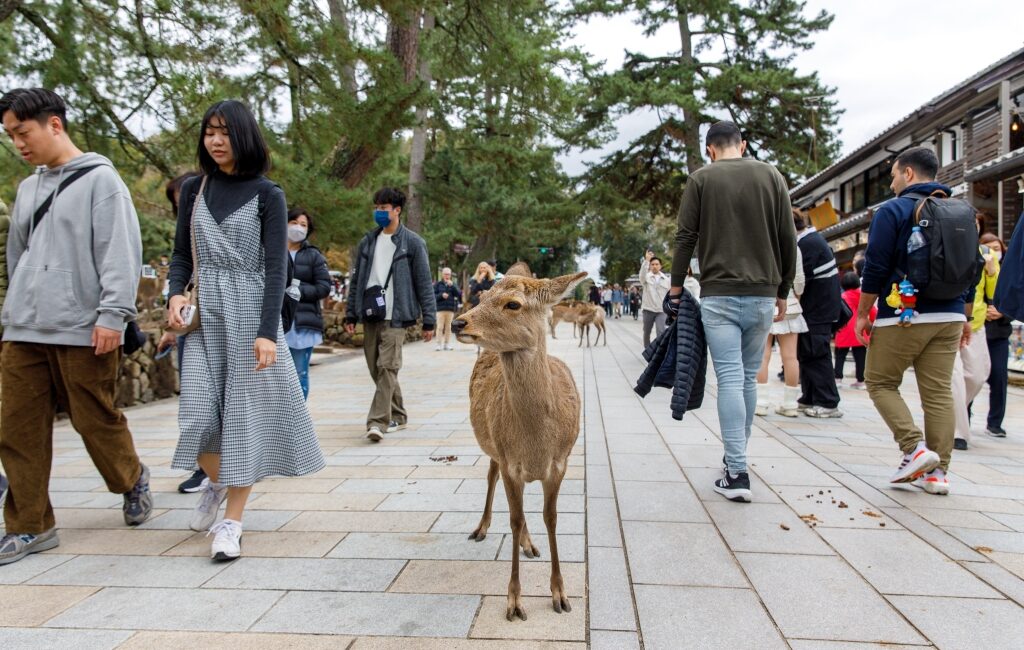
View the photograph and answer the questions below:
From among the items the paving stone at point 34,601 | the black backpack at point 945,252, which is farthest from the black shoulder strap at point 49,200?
the black backpack at point 945,252

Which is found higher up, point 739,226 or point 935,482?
point 739,226

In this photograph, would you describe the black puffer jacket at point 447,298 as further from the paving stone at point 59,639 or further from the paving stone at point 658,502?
the paving stone at point 59,639

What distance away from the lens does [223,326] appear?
2.95 metres

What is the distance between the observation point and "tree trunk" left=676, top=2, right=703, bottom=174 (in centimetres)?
1997

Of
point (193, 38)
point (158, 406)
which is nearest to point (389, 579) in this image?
point (158, 406)

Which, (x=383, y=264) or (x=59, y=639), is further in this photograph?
(x=383, y=264)

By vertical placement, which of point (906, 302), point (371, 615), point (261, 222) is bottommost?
point (371, 615)

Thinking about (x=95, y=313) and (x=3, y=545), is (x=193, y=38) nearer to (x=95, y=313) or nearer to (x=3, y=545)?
(x=95, y=313)

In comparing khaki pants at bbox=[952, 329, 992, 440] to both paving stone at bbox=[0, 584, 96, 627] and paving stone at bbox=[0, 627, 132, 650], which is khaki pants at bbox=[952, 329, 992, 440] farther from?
paving stone at bbox=[0, 584, 96, 627]

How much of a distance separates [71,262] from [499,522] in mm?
2628

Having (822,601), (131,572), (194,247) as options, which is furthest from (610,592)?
(194,247)

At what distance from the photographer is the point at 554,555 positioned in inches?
94.7

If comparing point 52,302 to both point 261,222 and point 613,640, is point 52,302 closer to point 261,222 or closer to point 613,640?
point 261,222

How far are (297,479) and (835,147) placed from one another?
21.5 meters
